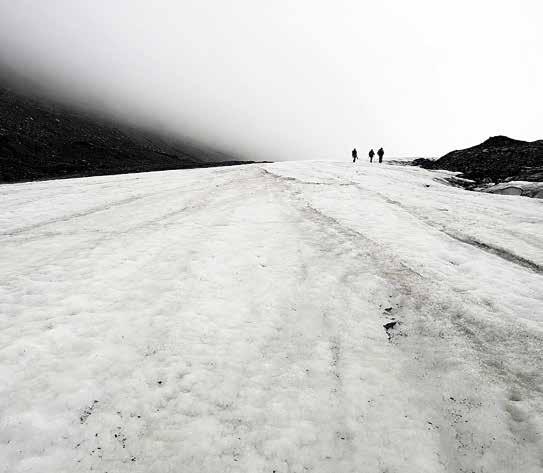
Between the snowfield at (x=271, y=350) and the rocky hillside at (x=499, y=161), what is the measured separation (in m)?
15.9

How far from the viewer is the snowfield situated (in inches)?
139

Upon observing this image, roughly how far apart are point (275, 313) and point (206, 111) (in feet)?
551

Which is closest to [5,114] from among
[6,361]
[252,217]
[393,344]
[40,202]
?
[40,202]

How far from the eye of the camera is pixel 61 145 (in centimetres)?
4566

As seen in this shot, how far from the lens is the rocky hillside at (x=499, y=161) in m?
22.9

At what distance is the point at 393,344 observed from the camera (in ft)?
16.9

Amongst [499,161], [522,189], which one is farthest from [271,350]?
[499,161]

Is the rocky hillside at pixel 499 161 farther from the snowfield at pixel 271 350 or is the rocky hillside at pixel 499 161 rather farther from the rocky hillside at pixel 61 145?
the rocky hillside at pixel 61 145

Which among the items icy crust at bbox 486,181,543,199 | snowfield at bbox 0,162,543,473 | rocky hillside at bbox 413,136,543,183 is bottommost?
snowfield at bbox 0,162,543,473

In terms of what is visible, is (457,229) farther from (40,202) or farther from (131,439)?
(40,202)

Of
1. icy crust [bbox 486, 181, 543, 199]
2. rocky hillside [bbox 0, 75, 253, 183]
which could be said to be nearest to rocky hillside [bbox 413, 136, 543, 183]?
icy crust [bbox 486, 181, 543, 199]

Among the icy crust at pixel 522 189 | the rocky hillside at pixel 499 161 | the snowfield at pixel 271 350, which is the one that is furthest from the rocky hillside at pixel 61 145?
the icy crust at pixel 522 189

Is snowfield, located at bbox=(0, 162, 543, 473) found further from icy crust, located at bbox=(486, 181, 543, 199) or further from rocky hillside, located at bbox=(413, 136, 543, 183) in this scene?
rocky hillside, located at bbox=(413, 136, 543, 183)

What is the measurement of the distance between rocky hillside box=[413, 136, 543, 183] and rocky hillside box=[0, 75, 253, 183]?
2714 cm
